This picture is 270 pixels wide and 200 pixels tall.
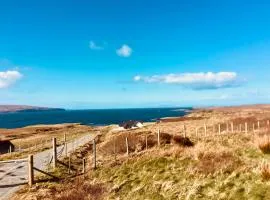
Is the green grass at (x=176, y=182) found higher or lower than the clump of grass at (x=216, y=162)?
lower

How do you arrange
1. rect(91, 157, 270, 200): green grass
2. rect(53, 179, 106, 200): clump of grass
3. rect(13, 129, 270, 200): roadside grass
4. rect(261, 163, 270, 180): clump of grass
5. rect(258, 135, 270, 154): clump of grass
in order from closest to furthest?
1. rect(91, 157, 270, 200): green grass
2. rect(261, 163, 270, 180): clump of grass
3. rect(13, 129, 270, 200): roadside grass
4. rect(53, 179, 106, 200): clump of grass
5. rect(258, 135, 270, 154): clump of grass

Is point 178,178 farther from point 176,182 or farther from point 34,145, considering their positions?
point 34,145

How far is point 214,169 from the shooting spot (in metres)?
15.6

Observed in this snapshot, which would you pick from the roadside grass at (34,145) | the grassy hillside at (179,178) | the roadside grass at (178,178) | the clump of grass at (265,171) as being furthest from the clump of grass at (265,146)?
the roadside grass at (34,145)

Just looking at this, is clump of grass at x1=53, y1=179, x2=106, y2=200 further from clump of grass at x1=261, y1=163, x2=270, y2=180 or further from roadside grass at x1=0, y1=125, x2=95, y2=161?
roadside grass at x1=0, y1=125, x2=95, y2=161

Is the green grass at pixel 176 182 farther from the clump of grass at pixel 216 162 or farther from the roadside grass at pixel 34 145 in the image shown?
the roadside grass at pixel 34 145

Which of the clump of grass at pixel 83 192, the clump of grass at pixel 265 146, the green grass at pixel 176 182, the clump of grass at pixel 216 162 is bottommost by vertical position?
the clump of grass at pixel 83 192

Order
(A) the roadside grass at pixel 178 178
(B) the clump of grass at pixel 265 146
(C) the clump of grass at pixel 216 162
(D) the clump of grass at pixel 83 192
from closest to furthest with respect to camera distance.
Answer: (A) the roadside grass at pixel 178 178 → (D) the clump of grass at pixel 83 192 → (C) the clump of grass at pixel 216 162 → (B) the clump of grass at pixel 265 146

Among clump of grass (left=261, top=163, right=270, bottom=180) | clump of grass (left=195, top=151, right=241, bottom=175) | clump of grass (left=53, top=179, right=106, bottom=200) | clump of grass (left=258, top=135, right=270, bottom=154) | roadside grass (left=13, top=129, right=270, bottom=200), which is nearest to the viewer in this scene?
clump of grass (left=261, top=163, right=270, bottom=180)

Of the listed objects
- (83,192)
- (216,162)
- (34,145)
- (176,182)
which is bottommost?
(34,145)

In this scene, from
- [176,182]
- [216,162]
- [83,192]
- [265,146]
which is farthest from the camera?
[265,146]

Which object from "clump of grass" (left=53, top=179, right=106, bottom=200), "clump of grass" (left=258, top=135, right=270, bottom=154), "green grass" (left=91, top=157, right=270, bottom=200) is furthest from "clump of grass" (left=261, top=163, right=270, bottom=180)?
"clump of grass" (left=53, top=179, right=106, bottom=200)

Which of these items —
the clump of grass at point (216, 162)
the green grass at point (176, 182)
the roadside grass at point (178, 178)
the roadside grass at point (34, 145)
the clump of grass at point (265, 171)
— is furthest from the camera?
the roadside grass at point (34, 145)

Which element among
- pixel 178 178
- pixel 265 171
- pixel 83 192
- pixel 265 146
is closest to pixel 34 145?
pixel 83 192
